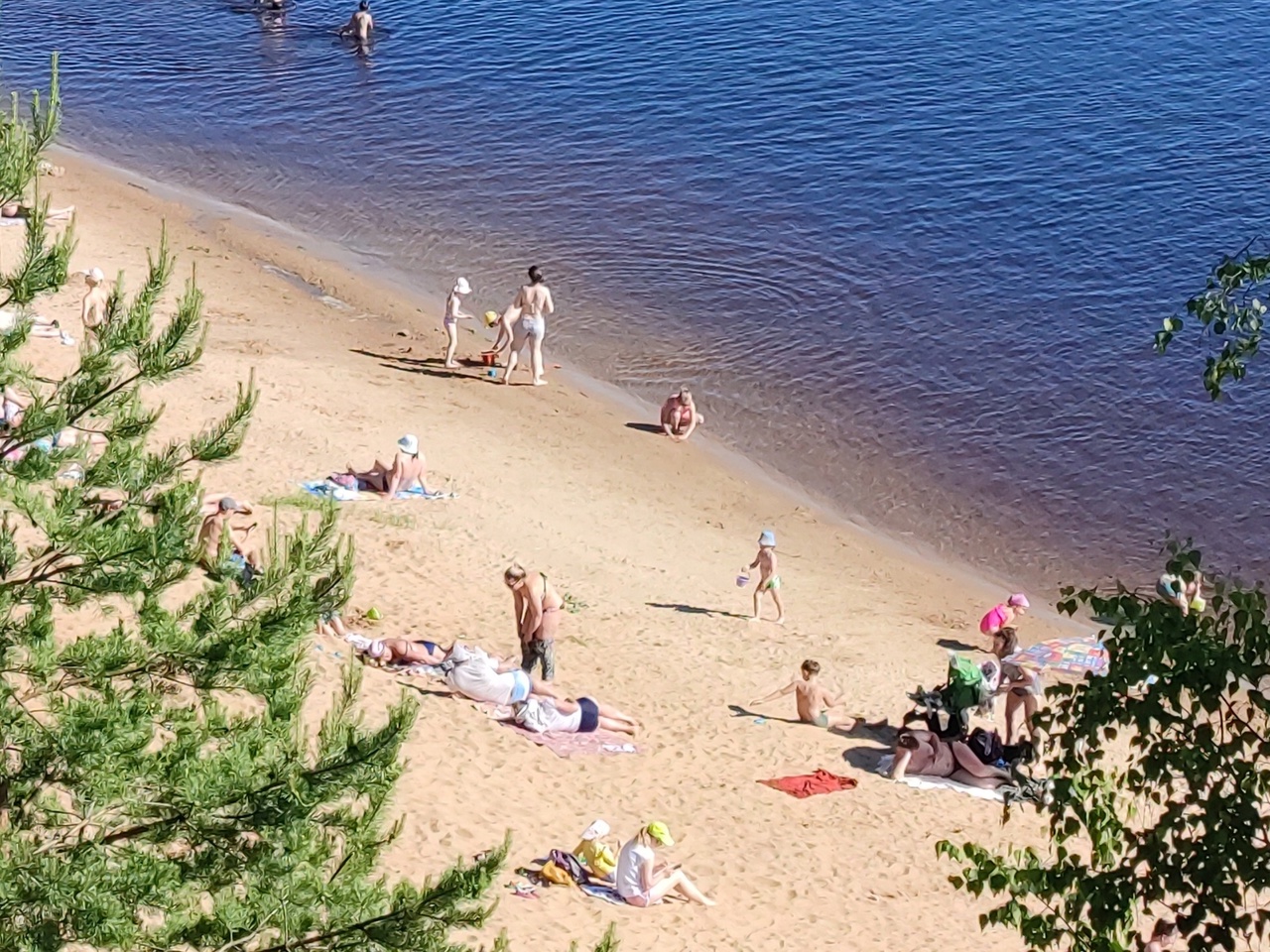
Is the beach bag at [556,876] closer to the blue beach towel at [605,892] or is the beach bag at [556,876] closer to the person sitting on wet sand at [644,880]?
the blue beach towel at [605,892]

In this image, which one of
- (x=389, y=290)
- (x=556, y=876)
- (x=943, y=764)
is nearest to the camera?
(x=556, y=876)

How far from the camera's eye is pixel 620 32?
3912cm

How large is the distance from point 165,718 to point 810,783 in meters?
8.23

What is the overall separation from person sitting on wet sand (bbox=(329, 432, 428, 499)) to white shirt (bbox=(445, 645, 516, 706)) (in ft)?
14.5

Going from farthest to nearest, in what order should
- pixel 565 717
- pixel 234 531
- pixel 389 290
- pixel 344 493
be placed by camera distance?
pixel 389 290
pixel 344 493
pixel 234 531
pixel 565 717

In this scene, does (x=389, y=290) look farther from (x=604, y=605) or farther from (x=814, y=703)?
(x=814, y=703)

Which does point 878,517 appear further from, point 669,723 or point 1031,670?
point 669,723

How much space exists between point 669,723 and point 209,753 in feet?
26.4

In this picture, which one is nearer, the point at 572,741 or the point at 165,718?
the point at 165,718

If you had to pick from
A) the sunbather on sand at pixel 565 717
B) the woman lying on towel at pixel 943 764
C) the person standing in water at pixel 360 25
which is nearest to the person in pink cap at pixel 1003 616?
the woman lying on towel at pixel 943 764

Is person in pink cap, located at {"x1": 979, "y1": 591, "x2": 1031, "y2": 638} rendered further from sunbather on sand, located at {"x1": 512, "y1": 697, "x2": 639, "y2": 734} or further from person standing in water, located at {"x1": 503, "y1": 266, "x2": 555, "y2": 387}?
person standing in water, located at {"x1": 503, "y1": 266, "x2": 555, "y2": 387}

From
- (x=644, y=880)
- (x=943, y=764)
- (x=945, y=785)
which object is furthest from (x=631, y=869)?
(x=943, y=764)

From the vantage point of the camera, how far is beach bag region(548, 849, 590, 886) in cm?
1246

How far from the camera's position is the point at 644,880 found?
485 inches
